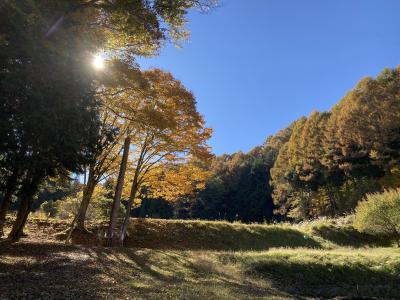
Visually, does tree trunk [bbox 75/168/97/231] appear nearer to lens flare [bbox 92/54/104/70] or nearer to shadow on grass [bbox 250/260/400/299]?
lens flare [bbox 92/54/104/70]

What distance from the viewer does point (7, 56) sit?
25.9 feet

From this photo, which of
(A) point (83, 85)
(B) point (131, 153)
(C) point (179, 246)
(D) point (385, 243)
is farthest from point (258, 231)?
(A) point (83, 85)

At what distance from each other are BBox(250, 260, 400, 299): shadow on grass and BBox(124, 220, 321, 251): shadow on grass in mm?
7042

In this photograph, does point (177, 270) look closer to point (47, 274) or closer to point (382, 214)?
point (47, 274)

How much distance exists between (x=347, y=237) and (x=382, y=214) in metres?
4.95

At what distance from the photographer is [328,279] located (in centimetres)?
1384

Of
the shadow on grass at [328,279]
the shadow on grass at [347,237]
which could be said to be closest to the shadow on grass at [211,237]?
the shadow on grass at [347,237]

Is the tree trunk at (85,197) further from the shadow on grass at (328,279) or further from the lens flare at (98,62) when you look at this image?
the shadow on grass at (328,279)

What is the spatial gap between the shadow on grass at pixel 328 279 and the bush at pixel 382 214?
8.41m

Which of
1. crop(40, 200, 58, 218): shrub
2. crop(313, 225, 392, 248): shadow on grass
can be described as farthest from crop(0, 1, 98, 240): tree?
crop(40, 200, 58, 218): shrub

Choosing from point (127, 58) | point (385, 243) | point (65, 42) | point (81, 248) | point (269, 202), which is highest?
point (269, 202)

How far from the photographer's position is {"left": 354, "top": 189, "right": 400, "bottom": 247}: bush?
21.9 meters

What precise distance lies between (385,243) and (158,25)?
23255 millimetres

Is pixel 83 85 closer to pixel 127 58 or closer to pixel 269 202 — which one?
pixel 127 58
